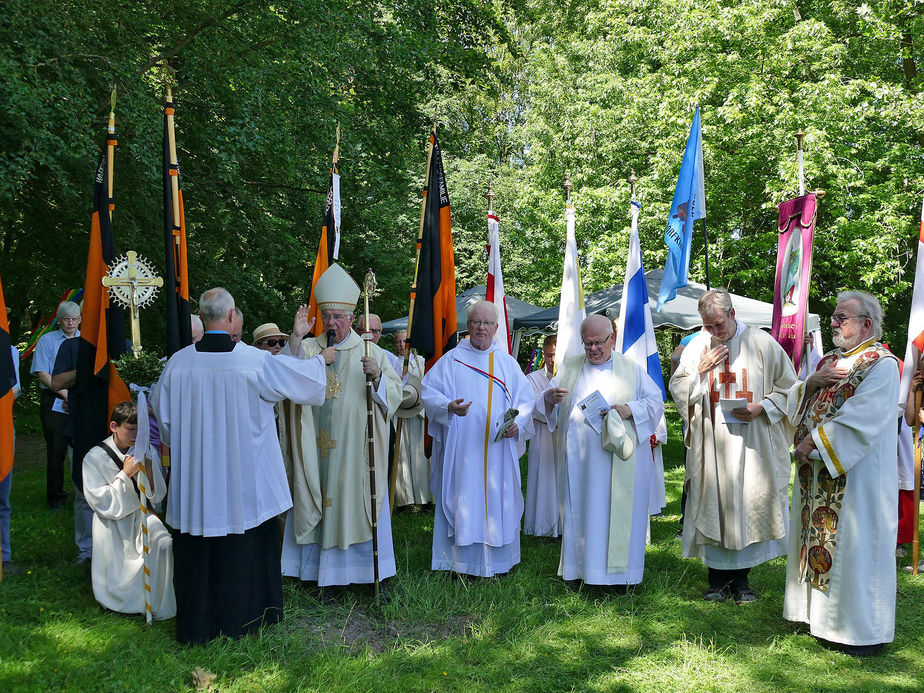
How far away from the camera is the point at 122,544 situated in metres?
5.04

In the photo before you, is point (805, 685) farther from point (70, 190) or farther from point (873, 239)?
point (873, 239)

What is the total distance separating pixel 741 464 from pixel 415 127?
30.2ft

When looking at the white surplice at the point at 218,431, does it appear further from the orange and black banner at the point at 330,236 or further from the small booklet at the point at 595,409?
the small booklet at the point at 595,409

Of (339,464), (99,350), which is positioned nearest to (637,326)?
(339,464)

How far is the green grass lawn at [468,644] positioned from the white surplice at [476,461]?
235mm

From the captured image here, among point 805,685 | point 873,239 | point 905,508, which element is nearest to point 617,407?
point 805,685

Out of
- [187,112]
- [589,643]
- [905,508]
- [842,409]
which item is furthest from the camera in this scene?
[187,112]

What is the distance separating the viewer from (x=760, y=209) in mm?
16141

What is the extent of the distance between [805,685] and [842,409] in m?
1.55

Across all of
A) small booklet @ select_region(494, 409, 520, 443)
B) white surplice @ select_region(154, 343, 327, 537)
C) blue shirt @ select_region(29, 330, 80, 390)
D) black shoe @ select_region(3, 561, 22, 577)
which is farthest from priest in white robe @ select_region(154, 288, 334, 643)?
blue shirt @ select_region(29, 330, 80, 390)

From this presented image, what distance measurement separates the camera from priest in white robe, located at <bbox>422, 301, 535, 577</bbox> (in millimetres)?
5703

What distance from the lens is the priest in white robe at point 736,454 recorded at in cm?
529

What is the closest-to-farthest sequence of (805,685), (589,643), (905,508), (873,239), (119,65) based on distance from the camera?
(805,685)
(589,643)
(905,508)
(119,65)
(873,239)

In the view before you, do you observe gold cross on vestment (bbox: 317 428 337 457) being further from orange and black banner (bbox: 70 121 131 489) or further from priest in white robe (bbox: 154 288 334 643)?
orange and black banner (bbox: 70 121 131 489)
